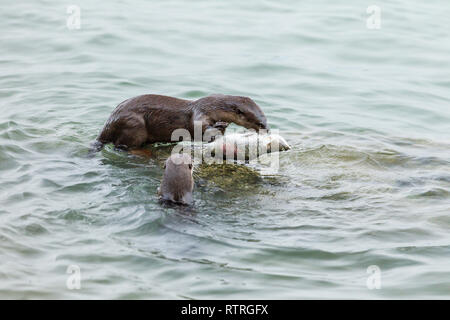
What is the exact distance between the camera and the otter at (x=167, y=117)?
6785 millimetres

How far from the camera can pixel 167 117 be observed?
23.1ft

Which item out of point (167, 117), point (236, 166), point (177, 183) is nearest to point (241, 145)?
point (236, 166)

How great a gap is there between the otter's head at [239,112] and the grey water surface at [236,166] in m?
0.49

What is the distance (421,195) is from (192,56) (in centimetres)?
548

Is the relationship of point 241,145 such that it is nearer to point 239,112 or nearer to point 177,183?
point 239,112

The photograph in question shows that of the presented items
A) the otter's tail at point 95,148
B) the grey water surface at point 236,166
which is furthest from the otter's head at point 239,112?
the otter's tail at point 95,148

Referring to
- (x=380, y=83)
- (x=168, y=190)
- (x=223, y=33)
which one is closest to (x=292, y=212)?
(x=168, y=190)

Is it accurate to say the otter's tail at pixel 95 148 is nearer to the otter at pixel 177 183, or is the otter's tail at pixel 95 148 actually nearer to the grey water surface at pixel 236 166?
the grey water surface at pixel 236 166

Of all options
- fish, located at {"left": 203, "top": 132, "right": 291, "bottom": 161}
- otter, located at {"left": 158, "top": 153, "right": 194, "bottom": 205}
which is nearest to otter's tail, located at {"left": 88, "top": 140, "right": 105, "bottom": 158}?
fish, located at {"left": 203, "top": 132, "right": 291, "bottom": 161}

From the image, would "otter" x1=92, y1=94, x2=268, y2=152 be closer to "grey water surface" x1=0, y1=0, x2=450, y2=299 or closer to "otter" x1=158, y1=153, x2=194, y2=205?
"grey water surface" x1=0, y1=0, x2=450, y2=299

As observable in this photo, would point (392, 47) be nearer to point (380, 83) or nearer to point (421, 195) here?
point (380, 83)

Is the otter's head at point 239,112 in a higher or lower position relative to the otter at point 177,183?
higher

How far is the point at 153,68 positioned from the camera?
10.7 metres

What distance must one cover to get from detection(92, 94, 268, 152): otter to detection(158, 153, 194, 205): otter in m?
1.21
